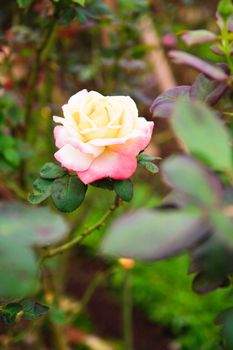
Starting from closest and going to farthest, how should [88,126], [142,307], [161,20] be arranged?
1. [88,126]
2. [161,20]
3. [142,307]

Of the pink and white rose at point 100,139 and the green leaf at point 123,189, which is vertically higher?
the pink and white rose at point 100,139

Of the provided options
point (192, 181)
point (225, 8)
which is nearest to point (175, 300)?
point (225, 8)

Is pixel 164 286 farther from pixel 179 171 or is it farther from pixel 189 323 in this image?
pixel 179 171

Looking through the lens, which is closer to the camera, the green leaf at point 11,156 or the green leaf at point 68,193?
the green leaf at point 68,193

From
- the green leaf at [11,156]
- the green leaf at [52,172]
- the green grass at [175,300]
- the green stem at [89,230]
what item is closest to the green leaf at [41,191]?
the green leaf at [52,172]

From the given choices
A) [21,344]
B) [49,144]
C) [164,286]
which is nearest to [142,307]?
[164,286]

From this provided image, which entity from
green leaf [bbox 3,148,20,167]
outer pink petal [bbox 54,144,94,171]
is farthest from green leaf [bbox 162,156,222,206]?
green leaf [bbox 3,148,20,167]

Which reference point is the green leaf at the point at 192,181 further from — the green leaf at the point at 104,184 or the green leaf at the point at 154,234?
the green leaf at the point at 104,184
